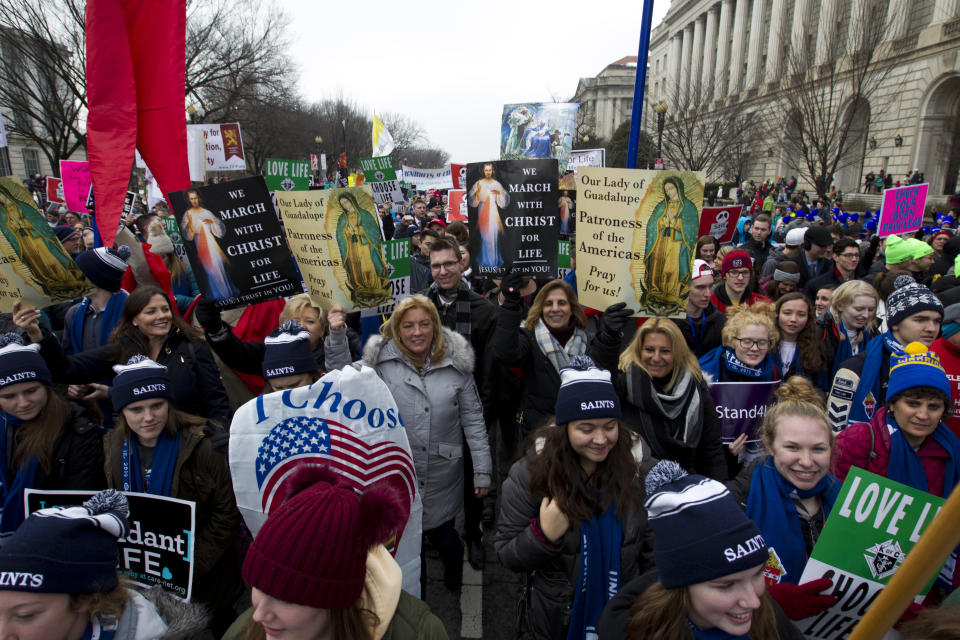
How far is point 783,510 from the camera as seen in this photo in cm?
230

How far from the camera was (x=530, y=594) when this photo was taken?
2.53 m

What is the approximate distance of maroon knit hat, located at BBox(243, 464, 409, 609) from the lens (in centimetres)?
141

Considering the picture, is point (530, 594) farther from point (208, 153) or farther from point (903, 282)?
point (208, 153)

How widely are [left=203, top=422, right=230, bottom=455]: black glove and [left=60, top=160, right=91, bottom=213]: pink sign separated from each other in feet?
33.4

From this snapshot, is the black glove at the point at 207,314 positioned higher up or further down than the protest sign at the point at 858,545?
higher up

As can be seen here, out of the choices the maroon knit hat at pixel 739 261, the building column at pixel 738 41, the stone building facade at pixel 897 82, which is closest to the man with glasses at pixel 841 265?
the maroon knit hat at pixel 739 261

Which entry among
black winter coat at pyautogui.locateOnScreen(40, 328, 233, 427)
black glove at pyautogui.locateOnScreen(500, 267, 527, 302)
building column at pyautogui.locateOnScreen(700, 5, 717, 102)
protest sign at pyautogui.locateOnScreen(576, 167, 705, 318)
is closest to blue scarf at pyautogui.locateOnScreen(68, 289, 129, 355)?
black winter coat at pyautogui.locateOnScreen(40, 328, 233, 427)

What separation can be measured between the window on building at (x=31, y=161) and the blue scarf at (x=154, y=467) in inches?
1989

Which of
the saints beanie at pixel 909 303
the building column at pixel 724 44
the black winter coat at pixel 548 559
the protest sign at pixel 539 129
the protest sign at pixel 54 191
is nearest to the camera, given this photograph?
the black winter coat at pixel 548 559

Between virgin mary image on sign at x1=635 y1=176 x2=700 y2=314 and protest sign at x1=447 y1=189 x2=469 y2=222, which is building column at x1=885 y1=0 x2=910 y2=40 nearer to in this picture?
protest sign at x1=447 y1=189 x2=469 y2=222

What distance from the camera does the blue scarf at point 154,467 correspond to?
105 inches

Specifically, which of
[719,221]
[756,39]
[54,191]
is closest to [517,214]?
[719,221]

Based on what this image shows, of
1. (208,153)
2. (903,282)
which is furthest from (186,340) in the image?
(208,153)

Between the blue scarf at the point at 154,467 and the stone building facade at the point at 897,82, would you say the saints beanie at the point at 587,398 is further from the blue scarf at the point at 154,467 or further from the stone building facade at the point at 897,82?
the stone building facade at the point at 897,82
